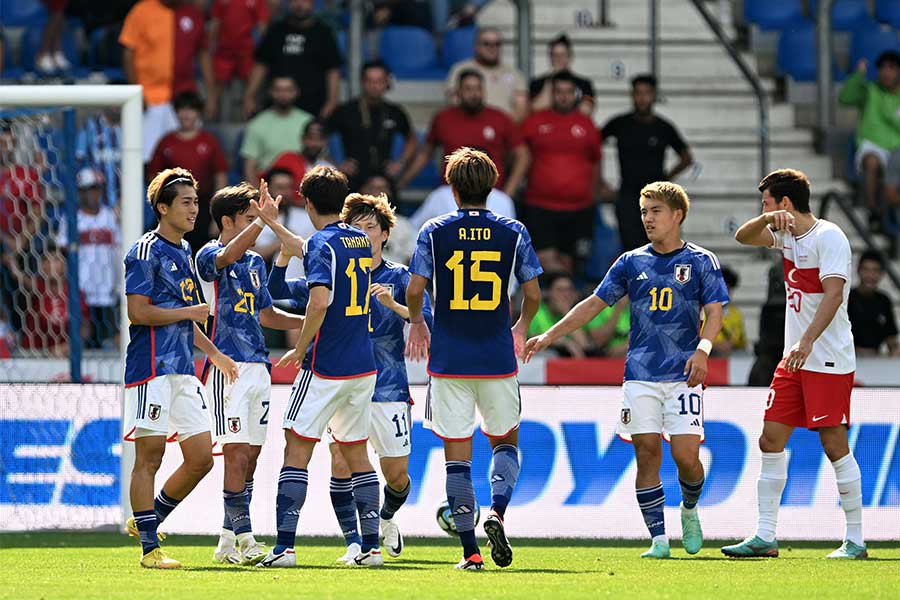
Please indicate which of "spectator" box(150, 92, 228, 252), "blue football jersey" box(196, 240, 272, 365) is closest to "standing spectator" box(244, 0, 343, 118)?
"spectator" box(150, 92, 228, 252)

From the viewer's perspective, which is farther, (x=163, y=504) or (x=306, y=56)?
(x=306, y=56)

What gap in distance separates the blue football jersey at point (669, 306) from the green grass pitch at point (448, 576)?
1.10m

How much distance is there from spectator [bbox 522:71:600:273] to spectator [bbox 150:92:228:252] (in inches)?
111

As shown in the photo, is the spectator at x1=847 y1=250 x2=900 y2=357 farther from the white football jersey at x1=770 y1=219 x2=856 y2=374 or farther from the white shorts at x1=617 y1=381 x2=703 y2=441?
the white shorts at x1=617 y1=381 x2=703 y2=441

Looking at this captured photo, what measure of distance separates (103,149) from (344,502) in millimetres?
6722

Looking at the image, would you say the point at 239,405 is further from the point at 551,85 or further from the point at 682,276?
the point at 551,85

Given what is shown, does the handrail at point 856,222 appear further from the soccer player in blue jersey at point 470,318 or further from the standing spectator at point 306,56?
the soccer player in blue jersey at point 470,318

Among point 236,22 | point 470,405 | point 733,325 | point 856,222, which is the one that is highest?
point 236,22

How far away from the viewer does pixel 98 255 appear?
14.2 m

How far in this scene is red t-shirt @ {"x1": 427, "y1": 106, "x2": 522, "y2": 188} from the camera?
15.1 meters

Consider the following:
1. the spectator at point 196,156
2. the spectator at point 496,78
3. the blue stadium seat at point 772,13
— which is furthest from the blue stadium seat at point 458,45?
the spectator at point 196,156

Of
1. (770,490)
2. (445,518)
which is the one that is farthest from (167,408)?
(770,490)

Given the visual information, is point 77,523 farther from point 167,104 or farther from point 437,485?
point 167,104

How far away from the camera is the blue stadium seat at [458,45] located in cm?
1753
